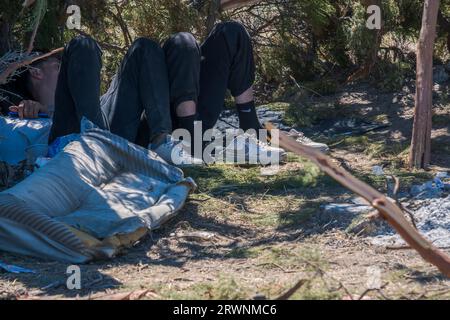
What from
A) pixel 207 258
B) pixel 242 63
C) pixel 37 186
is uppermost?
pixel 242 63

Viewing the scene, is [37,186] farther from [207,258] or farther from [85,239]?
[207,258]

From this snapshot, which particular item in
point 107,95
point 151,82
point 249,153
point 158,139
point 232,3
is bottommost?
point 249,153

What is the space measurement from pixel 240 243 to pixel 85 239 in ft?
2.20

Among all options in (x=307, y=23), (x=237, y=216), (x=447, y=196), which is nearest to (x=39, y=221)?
(x=237, y=216)

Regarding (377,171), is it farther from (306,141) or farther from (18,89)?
(18,89)

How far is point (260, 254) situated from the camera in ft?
10.9

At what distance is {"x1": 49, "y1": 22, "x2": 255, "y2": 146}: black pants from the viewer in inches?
169

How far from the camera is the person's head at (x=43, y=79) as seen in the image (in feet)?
15.6

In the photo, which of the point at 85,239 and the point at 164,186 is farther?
the point at 164,186

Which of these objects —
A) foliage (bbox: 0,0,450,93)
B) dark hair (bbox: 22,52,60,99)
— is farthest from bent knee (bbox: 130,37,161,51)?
foliage (bbox: 0,0,450,93)

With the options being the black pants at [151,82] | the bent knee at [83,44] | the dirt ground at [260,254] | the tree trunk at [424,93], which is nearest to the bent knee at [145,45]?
the black pants at [151,82]

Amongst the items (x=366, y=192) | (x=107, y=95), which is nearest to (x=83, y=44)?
(x=107, y=95)

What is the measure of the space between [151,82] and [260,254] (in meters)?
1.52

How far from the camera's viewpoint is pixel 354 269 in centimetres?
305
